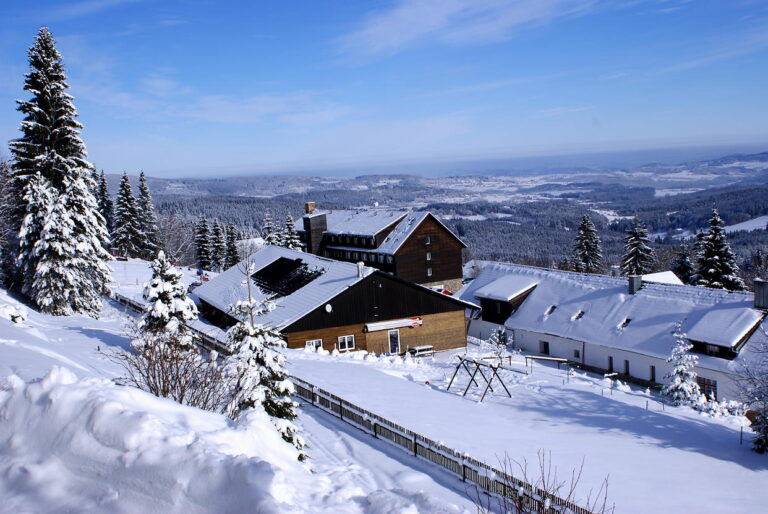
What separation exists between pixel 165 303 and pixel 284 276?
18008mm

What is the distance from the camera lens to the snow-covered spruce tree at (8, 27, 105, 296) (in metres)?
30.7

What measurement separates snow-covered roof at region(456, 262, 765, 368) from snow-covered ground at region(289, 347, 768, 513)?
5.34 m

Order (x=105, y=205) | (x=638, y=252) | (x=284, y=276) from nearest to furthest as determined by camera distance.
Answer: (x=284, y=276)
(x=638, y=252)
(x=105, y=205)

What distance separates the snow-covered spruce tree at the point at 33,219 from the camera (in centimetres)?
3030

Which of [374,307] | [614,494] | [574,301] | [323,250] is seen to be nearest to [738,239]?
[323,250]

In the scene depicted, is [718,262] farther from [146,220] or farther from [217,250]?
[146,220]

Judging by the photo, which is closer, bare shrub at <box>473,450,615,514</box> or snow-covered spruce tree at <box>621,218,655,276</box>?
bare shrub at <box>473,450,615,514</box>

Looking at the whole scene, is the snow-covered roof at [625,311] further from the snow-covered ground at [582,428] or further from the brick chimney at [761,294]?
the snow-covered ground at [582,428]

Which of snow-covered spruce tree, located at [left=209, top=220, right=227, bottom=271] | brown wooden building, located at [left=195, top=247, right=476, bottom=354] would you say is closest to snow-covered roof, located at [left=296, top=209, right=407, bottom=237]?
snow-covered spruce tree, located at [left=209, top=220, right=227, bottom=271]

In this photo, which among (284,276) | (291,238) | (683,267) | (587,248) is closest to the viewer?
(284,276)

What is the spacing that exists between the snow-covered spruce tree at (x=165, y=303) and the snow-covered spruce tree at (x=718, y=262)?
44.2m

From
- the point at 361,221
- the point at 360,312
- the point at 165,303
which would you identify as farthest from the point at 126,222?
the point at 165,303

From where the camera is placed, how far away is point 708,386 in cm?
2939

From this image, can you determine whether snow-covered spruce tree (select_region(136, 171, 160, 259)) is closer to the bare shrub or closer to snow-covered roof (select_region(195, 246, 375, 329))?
snow-covered roof (select_region(195, 246, 375, 329))
